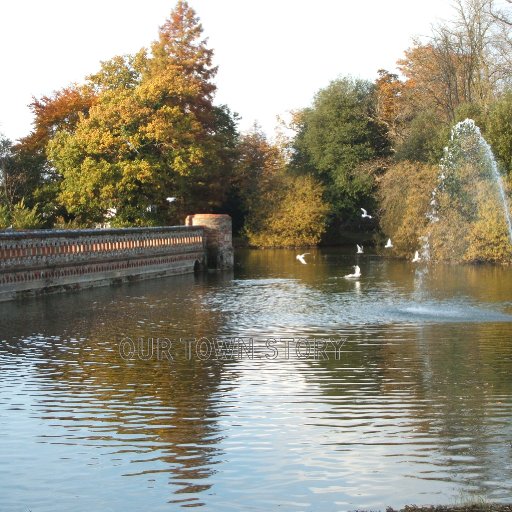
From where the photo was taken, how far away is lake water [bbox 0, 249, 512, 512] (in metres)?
6.78

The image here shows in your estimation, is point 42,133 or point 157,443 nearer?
point 157,443

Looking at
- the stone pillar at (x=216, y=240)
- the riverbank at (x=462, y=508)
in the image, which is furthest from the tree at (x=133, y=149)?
the riverbank at (x=462, y=508)

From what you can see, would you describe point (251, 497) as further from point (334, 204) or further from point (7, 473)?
point (334, 204)

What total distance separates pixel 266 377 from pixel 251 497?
5057 millimetres

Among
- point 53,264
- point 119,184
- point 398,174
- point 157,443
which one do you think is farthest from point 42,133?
point 157,443

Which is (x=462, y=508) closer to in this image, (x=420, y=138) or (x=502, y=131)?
(x=502, y=131)

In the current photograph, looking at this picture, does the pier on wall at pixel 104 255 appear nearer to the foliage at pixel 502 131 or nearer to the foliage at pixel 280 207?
the foliage at pixel 502 131

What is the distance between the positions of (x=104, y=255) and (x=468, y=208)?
17.4 metres

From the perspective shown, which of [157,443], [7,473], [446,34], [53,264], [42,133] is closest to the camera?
[7,473]

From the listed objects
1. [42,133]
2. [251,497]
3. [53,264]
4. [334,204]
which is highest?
[42,133]

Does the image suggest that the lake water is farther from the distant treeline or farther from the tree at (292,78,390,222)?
the tree at (292,78,390,222)

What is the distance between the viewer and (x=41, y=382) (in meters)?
11.4

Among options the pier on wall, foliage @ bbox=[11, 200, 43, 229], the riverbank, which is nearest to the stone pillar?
the pier on wall

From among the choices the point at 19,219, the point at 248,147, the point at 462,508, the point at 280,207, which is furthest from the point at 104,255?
the point at 248,147
